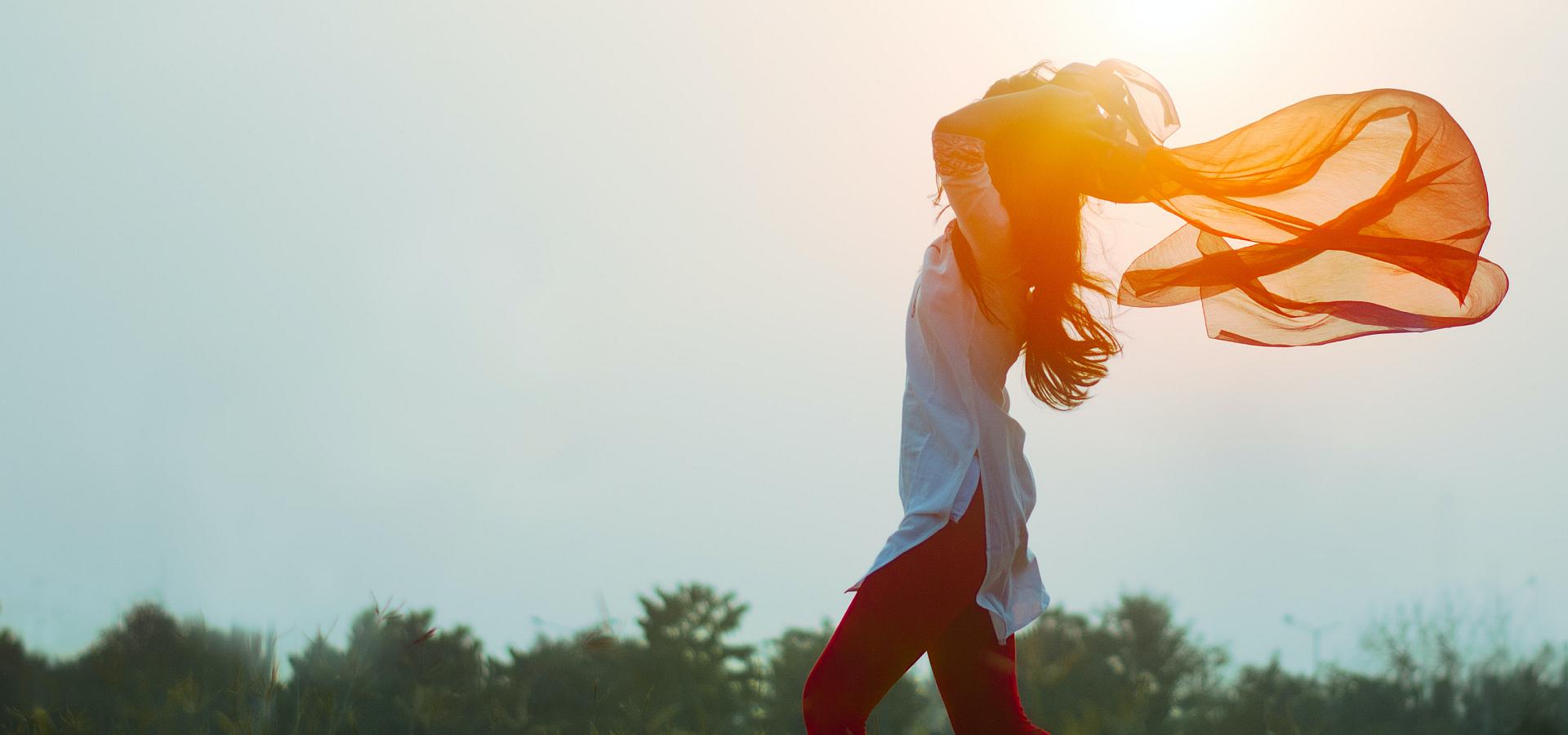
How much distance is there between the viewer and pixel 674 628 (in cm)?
907

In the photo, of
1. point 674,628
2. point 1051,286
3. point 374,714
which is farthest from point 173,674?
point 674,628

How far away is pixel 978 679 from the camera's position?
2.35 meters

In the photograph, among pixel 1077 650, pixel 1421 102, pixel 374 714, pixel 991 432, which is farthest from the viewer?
pixel 1077 650

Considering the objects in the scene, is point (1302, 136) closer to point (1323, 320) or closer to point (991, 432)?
point (1323, 320)

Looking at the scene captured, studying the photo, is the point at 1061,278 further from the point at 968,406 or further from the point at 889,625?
the point at 889,625


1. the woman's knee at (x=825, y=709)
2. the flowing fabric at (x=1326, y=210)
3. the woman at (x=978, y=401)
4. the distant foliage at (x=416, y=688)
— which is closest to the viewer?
the woman's knee at (x=825, y=709)

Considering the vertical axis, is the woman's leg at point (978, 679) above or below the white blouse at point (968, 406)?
below

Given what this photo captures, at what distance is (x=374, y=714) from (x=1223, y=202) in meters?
3.11

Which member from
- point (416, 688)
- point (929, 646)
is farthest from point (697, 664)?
point (929, 646)

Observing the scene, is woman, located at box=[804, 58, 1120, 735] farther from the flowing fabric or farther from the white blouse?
the flowing fabric

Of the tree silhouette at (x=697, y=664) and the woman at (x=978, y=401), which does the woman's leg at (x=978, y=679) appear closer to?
the woman at (x=978, y=401)

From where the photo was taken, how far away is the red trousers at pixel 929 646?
2178 millimetres

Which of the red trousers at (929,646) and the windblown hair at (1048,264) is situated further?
A: the windblown hair at (1048,264)

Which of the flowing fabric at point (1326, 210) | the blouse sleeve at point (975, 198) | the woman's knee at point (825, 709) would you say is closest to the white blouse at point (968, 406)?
the blouse sleeve at point (975, 198)
